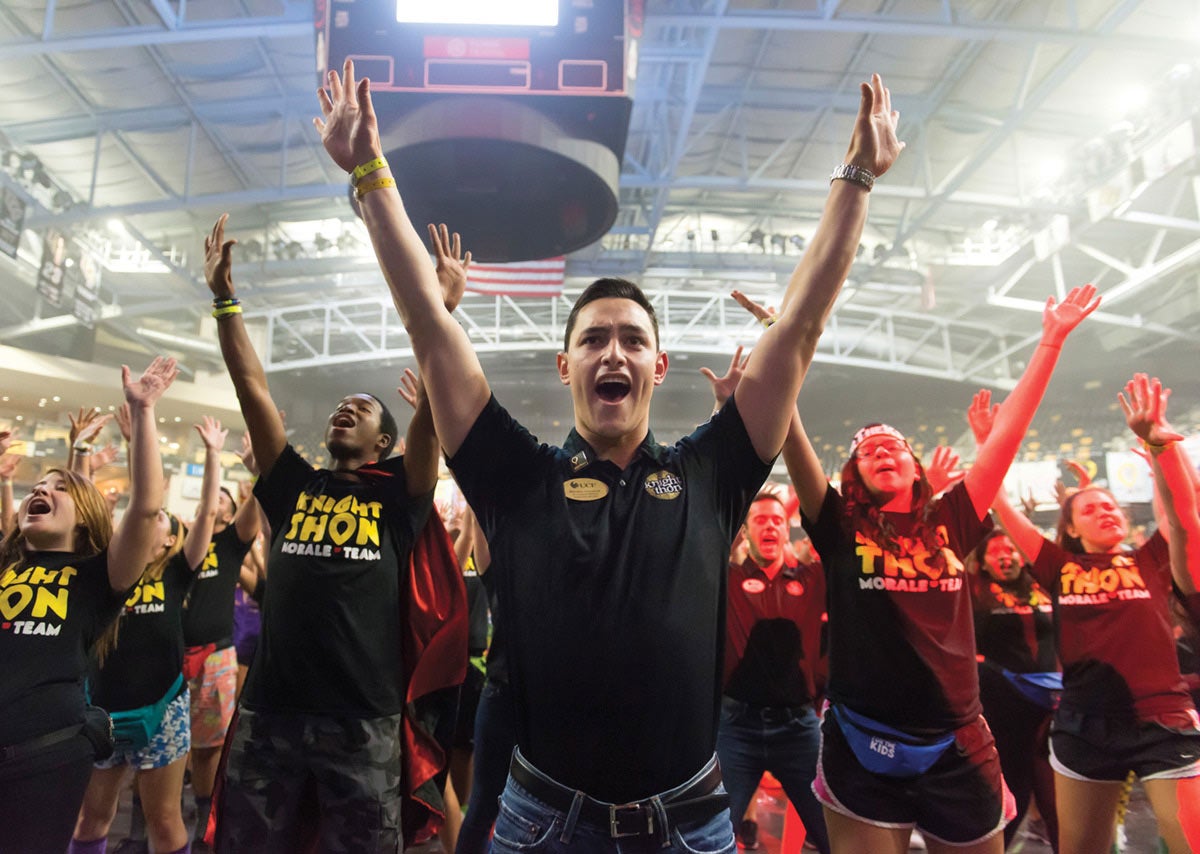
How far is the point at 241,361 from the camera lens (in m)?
2.17

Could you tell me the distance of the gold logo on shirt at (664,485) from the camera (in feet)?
4.03

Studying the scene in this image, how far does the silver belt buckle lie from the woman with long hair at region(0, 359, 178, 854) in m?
1.73

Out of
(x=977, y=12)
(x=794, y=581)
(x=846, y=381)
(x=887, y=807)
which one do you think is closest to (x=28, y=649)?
(x=887, y=807)

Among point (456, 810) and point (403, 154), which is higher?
point (403, 154)

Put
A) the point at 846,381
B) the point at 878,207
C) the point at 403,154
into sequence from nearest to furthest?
1. the point at 403,154
2. the point at 878,207
3. the point at 846,381

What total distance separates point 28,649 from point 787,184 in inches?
290

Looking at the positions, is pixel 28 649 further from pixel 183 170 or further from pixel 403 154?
pixel 183 170

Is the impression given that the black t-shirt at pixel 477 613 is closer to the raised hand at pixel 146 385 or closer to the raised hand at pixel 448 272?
the raised hand at pixel 146 385

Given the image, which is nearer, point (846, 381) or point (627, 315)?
point (627, 315)

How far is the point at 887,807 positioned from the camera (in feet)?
6.35

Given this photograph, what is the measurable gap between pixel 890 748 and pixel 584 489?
1261 mm

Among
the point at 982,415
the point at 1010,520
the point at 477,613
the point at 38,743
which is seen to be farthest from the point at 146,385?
the point at 1010,520

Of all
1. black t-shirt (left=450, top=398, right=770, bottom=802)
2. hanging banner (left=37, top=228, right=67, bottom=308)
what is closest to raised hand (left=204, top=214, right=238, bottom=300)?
black t-shirt (left=450, top=398, right=770, bottom=802)

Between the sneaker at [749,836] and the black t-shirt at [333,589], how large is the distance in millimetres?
2396
